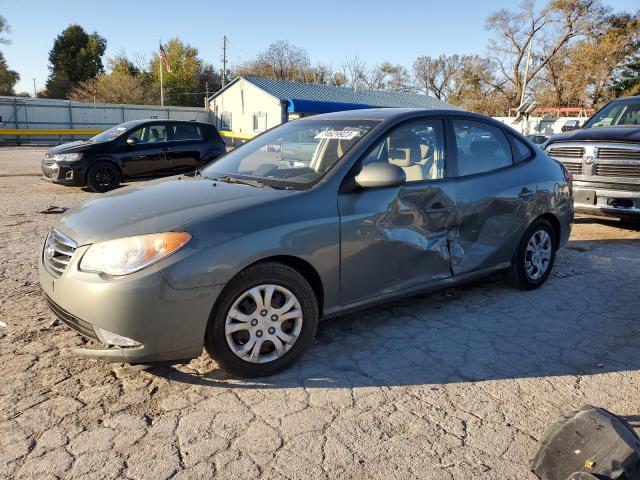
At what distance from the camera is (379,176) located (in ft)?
11.4

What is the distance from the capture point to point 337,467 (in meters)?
2.45

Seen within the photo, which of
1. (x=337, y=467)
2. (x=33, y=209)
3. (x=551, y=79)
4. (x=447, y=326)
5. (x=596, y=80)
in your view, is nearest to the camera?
(x=337, y=467)

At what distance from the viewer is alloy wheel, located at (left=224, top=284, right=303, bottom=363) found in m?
3.07

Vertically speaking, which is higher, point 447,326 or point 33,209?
point 33,209

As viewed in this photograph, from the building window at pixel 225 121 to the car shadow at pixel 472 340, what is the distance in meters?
37.7

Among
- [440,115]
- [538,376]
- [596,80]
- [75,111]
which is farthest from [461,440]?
[596,80]

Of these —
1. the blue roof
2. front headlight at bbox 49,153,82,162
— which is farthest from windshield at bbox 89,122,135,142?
the blue roof

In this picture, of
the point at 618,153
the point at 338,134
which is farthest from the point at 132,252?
the point at 618,153

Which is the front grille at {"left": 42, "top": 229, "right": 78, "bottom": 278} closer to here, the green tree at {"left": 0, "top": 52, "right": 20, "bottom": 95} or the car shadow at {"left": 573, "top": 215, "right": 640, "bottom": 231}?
the car shadow at {"left": 573, "top": 215, "right": 640, "bottom": 231}

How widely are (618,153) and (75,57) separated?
64.2 meters

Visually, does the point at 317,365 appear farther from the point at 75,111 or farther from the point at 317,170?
the point at 75,111

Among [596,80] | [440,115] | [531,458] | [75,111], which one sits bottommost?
[531,458]

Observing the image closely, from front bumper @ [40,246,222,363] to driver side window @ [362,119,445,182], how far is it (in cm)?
163

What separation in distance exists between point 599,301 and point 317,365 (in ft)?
9.65
